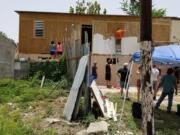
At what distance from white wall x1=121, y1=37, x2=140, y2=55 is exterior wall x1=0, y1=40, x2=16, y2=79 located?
9.75m

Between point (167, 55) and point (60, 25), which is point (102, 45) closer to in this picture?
point (60, 25)

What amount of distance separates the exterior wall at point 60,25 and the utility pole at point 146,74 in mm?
35475

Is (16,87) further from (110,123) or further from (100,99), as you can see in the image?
(110,123)

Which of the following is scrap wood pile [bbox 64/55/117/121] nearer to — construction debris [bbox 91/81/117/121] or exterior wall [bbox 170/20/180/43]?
construction debris [bbox 91/81/117/121]

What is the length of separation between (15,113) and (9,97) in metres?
7.00

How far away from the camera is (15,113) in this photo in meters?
21.6

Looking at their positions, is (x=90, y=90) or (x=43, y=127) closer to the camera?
(x=43, y=127)

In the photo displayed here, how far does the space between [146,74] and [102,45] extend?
34.7 metres

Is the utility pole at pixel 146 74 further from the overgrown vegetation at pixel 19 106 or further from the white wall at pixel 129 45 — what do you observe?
the white wall at pixel 129 45

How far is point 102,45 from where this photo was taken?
1895 inches

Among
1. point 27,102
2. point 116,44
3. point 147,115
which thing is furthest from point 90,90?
point 116,44

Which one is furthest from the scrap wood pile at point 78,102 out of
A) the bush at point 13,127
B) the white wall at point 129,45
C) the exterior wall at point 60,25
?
the exterior wall at point 60,25

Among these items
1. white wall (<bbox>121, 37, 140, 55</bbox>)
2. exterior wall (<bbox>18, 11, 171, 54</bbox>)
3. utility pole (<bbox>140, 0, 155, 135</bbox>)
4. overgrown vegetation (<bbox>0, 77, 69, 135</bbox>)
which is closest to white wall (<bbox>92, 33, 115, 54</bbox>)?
white wall (<bbox>121, 37, 140, 55</bbox>)

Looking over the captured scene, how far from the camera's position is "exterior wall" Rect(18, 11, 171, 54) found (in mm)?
49531
